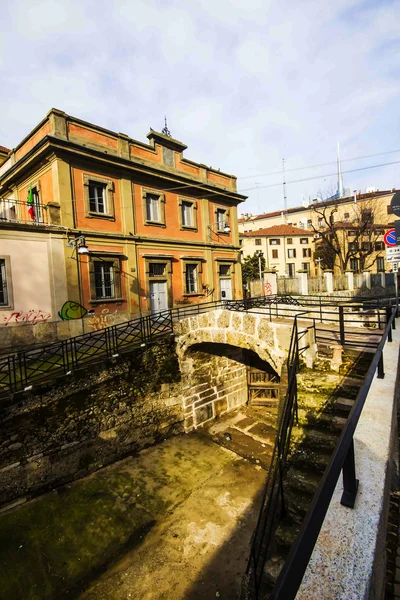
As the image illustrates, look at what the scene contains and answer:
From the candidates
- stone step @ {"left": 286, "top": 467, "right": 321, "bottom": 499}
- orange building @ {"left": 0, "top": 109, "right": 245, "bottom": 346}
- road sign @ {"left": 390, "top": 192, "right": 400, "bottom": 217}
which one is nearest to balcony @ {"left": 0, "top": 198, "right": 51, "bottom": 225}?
orange building @ {"left": 0, "top": 109, "right": 245, "bottom": 346}

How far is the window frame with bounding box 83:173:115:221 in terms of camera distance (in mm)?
12969

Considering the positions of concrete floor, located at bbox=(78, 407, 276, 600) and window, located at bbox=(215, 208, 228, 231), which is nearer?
concrete floor, located at bbox=(78, 407, 276, 600)

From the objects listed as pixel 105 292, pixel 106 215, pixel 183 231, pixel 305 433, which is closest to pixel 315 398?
pixel 305 433

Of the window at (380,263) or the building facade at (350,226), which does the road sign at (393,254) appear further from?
the window at (380,263)

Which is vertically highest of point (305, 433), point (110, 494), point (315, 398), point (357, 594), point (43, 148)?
point (43, 148)

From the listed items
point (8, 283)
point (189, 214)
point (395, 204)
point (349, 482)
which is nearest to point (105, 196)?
point (189, 214)

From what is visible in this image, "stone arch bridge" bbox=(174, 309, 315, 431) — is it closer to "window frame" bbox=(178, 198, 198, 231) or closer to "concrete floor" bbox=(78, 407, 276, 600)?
"concrete floor" bbox=(78, 407, 276, 600)

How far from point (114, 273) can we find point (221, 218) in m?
9.19

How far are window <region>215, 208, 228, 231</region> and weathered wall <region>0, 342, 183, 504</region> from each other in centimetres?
1100

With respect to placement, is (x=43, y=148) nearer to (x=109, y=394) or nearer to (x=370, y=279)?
(x=109, y=394)

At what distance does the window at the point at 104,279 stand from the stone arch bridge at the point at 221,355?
4.47 meters

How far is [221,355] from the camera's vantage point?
40.3ft

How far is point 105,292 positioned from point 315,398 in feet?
35.5

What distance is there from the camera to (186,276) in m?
17.1
